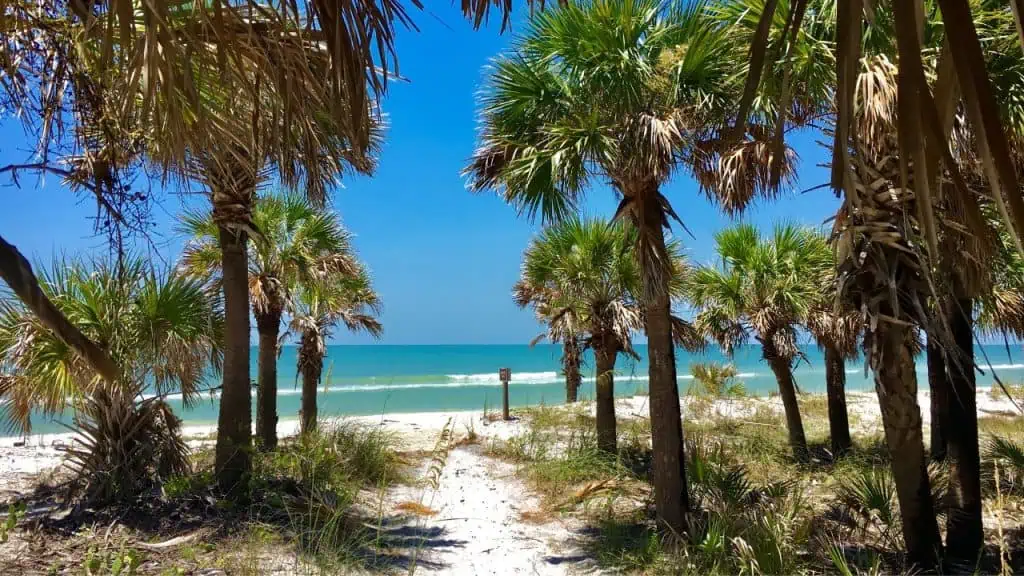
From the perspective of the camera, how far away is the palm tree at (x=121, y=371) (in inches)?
251

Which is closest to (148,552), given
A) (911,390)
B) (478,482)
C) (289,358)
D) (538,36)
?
(478,482)

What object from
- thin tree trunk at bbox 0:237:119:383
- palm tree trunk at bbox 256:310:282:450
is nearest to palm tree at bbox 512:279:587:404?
palm tree trunk at bbox 256:310:282:450

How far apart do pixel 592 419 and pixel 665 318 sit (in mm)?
8246

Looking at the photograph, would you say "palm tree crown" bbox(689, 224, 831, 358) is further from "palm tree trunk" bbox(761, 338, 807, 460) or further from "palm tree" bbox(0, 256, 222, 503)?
"palm tree" bbox(0, 256, 222, 503)

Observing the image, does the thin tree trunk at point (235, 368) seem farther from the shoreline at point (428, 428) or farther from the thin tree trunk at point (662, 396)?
the thin tree trunk at point (662, 396)

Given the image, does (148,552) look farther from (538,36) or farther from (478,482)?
(538,36)

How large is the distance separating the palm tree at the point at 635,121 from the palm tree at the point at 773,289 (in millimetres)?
5301

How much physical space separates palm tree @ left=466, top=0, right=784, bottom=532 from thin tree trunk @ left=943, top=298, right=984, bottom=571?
254 centimetres

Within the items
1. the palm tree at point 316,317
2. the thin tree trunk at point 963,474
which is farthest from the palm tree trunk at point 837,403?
the palm tree at point 316,317

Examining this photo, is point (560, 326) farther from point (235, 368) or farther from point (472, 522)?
point (235, 368)

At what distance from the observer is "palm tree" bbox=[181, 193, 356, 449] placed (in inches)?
403

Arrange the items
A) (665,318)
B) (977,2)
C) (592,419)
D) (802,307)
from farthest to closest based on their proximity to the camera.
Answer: (592,419) < (802,307) < (665,318) < (977,2)

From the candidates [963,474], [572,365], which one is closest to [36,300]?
[963,474]

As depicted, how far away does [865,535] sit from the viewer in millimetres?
6273
